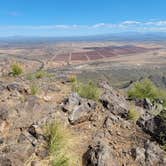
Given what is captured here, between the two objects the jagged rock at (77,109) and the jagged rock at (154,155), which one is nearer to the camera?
the jagged rock at (154,155)

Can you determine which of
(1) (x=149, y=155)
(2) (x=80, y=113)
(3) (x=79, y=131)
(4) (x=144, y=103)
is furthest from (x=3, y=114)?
(4) (x=144, y=103)

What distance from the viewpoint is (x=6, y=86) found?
15656 mm

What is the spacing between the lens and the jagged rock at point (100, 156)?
31.1ft

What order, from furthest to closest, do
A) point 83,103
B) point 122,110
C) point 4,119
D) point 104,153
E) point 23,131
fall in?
point 122,110
point 83,103
point 4,119
point 23,131
point 104,153

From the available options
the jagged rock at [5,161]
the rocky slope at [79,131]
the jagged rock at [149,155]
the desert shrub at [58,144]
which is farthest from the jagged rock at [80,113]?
the jagged rock at [5,161]

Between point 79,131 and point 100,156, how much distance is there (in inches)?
85.4

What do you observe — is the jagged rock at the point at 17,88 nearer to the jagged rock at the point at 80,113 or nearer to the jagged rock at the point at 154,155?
the jagged rock at the point at 80,113

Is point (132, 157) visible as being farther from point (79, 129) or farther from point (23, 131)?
point (23, 131)

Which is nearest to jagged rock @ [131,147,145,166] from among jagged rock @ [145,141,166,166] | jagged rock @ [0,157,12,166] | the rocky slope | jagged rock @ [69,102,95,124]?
the rocky slope

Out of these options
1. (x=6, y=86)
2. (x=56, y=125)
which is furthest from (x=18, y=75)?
(x=56, y=125)

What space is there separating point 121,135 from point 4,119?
4202mm

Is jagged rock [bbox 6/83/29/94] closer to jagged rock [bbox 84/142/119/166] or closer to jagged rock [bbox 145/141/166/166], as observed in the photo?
jagged rock [bbox 84/142/119/166]

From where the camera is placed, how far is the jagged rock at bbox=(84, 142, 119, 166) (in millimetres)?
9477

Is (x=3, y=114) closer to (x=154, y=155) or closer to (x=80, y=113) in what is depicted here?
→ (x=80, y=113)
